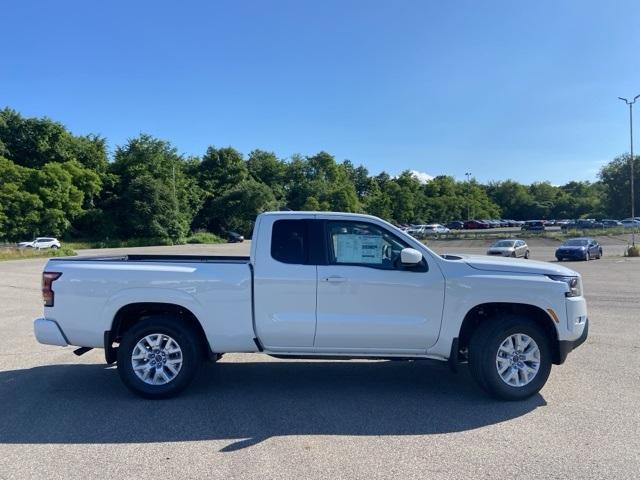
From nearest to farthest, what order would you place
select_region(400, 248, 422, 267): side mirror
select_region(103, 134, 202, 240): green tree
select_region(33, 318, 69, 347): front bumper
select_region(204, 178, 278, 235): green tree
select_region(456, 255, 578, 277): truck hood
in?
select_region(400, 248, 422, 267): side mirror < select_region(456, 255, 578, 277): truck hood < select_region(33, 318, 69, 347): front bumper < select_region(103, 134, 202, 240): green tree < select_region(204, 178, 278, 235): green tree

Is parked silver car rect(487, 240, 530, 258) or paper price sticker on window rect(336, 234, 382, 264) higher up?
paper price sticker on window rect(336, 234, 382, 264)

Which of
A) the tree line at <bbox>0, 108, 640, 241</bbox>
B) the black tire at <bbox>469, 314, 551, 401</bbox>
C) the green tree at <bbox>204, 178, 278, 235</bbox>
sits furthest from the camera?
the green tree at <bbox>204, 178, 278, 235</bbox>

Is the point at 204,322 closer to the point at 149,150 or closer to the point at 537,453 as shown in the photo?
the point at 537,453

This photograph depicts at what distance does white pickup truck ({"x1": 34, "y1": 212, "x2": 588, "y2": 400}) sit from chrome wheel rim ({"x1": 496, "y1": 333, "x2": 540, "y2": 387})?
0.03ft

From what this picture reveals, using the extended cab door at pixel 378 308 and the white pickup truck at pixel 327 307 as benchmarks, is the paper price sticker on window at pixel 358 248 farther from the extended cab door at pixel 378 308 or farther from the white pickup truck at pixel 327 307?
the extended cab door at pixel 378 308

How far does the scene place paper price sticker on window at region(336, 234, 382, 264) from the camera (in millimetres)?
5551

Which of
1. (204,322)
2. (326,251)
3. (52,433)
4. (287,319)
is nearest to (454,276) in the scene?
(326,251)

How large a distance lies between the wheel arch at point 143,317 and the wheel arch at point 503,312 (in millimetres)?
2739

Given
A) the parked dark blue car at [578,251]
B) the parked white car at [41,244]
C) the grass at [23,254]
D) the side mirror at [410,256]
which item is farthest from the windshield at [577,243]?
the parked white car at [41,244]

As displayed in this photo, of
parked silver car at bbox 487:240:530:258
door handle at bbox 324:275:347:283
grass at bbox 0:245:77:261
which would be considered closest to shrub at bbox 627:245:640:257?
parked silver car at bbox 487:240:530:258

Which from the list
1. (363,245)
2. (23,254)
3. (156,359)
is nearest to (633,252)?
(363,245)

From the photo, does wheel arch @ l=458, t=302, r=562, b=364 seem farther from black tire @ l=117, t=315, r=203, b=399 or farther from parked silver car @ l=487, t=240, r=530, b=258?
parked silver car @ l=487, t=240, r=530, b=258

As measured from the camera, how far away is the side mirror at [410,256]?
5.23 m

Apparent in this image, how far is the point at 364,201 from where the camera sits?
106 m
